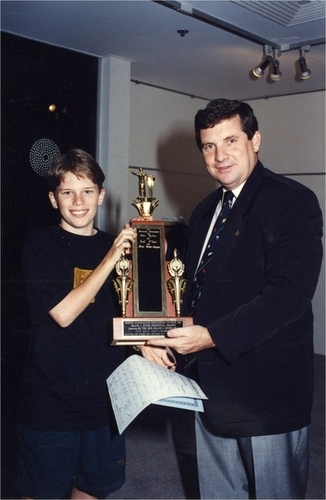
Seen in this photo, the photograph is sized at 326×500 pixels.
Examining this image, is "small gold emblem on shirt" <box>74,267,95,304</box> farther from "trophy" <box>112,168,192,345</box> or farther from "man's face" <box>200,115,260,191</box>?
"man's face" <box>200,115,260,191</box>

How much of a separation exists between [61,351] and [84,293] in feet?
0.83

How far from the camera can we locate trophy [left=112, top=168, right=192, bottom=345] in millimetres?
1755

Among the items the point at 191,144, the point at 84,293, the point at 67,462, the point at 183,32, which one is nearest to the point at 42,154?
the point at 183,32

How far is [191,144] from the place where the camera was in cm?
610

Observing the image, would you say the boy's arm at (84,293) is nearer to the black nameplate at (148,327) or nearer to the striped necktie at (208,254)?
the black nameplate at (148,327)

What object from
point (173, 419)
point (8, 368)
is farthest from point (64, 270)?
point (8, 368)

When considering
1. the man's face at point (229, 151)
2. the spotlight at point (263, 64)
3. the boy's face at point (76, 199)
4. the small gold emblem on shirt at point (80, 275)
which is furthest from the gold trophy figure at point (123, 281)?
the spotlight at point (263, 64)

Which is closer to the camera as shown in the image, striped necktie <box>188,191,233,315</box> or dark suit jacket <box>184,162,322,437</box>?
dark suit jacket <box>184,162,322,437</box>

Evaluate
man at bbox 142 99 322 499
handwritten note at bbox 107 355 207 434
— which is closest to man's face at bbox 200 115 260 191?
man at bbox 142 99 322 499

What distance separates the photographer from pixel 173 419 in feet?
12.8

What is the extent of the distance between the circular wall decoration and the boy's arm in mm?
2603

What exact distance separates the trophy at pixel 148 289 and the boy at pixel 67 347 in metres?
0.07

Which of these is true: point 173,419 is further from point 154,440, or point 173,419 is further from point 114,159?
point 114,159

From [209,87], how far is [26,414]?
4.67 m
